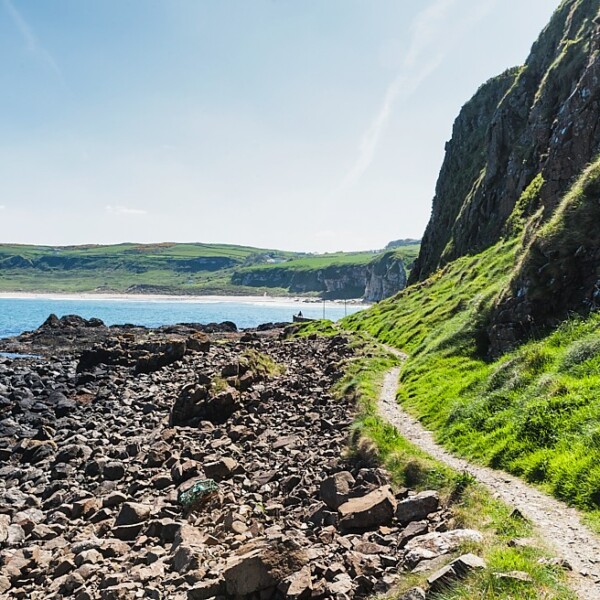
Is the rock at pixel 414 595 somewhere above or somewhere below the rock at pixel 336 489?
above

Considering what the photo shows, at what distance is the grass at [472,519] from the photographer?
25.5 ft

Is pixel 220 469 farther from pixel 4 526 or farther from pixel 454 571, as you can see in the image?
pixel 454 571

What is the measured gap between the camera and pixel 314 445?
20453 millimetres

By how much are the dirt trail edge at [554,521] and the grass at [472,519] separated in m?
0.32

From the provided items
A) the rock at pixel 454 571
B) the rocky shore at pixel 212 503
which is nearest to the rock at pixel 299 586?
the rocky shore at pixel 212 503

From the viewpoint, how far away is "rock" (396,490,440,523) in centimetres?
1223

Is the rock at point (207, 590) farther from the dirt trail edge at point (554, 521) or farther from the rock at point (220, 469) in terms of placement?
the rock at point (220, 469)

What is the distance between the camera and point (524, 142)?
2849 inches

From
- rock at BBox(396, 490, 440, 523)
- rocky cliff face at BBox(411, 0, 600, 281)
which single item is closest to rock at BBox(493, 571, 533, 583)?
rock at BBox(396, 490, 440, 523)

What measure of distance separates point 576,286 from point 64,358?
6678cm

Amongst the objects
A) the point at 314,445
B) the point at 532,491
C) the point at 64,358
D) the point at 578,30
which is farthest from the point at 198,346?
the point at 578,30

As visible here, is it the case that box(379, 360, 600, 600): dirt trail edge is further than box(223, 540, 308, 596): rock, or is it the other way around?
box(223, 540, 308, 596): rock

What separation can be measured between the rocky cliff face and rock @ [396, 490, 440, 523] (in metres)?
22.2

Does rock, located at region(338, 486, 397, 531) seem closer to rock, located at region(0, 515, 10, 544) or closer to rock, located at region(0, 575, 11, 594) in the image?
rock, located at region(0, 575, 11, 594)
